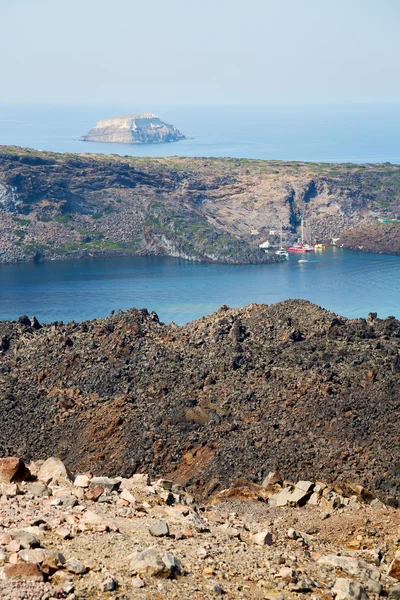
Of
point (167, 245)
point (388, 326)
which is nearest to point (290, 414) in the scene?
point (388, 326)

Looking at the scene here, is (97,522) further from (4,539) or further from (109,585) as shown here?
(109,585)

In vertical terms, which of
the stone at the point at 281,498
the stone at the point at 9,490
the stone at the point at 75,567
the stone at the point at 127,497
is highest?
the stone at the point at 75,567

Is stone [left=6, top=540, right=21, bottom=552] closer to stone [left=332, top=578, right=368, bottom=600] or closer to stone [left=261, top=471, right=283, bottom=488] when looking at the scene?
stone [left=332, top=578, right=368, bottom=600]

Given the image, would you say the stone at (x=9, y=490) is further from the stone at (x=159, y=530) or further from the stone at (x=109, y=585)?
the stone at (x=109, y=585)

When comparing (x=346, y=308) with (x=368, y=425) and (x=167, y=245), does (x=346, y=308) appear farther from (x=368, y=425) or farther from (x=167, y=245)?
(x=368, y=425)

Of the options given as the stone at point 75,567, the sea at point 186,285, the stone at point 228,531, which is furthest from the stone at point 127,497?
the sea at point 186,285

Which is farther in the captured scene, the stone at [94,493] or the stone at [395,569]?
the stone at [94,493]
